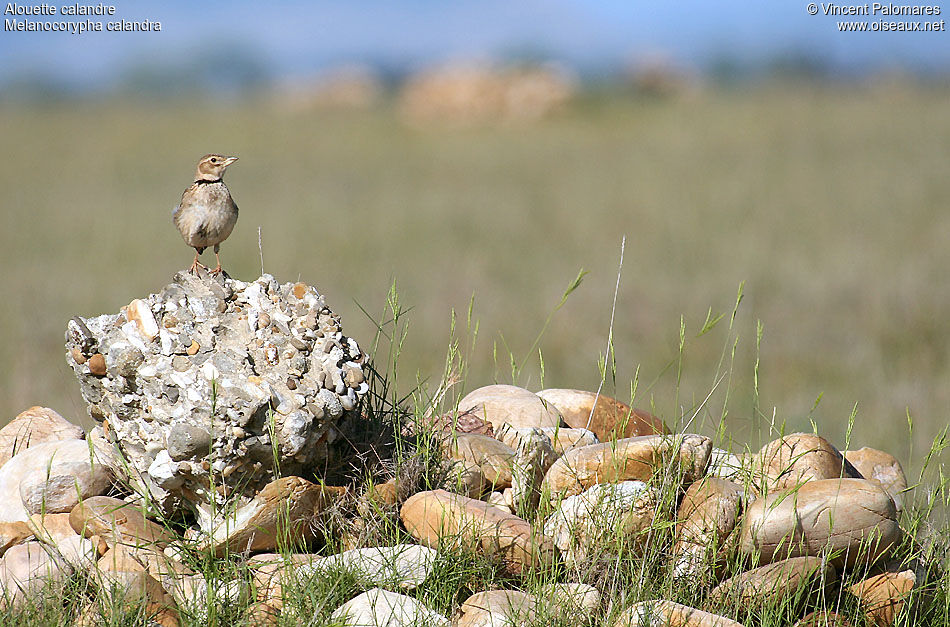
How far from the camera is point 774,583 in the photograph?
10.2ft

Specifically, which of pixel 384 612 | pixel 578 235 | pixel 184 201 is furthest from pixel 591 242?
pixel 384 612

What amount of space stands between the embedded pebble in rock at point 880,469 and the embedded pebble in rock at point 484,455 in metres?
1.39

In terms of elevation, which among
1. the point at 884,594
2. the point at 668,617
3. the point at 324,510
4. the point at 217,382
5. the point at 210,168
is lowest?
the point at 884,594

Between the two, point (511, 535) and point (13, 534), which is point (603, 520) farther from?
point (13, 534)

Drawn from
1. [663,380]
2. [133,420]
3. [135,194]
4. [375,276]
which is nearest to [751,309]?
[663,380]

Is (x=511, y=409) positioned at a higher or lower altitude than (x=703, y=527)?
higher

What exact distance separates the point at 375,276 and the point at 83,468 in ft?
31.7

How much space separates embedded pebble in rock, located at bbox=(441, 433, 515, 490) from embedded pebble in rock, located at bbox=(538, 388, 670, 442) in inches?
24.2

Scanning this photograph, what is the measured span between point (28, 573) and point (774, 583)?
2345 mm

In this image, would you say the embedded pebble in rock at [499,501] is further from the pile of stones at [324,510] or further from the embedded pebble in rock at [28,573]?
the embedded pebble in rock at [28,573]

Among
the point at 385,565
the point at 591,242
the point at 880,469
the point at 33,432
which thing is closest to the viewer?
the point at 385,565

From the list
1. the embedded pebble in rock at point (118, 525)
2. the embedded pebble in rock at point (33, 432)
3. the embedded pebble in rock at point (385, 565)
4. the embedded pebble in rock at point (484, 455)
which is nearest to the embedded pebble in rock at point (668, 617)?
the embedded pebble in rock at point (385, 565)

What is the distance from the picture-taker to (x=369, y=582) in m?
3.09

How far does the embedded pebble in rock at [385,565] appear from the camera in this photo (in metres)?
3.08
